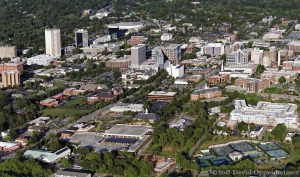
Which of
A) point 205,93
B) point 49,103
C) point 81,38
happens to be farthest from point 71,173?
point 81,38

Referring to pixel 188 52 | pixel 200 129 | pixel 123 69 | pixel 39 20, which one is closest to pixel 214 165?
A: pixel 200 129

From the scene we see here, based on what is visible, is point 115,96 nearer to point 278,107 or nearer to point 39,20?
point 278,107

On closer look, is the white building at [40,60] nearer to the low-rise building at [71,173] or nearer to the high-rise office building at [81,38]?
the high-rise office building at [81,38]

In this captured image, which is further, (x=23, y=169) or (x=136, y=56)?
(x=136, y=56)

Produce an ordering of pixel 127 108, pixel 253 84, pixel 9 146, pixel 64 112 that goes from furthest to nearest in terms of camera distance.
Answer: pixel 253 84 → pixel 64 112 → pixel 127 108 → pixel 9 146

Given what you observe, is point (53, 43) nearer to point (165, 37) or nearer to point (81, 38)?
point (81, 38)

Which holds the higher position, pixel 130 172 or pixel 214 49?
pixel 214 49
